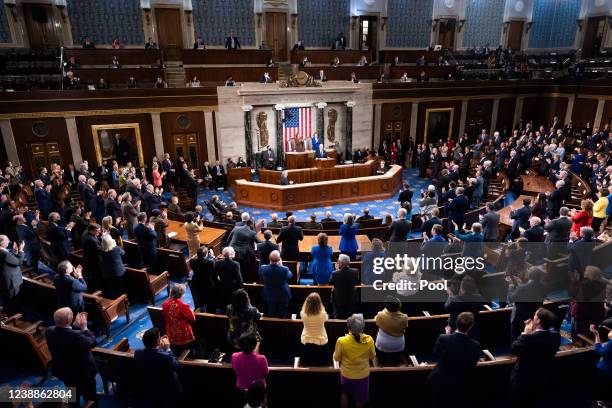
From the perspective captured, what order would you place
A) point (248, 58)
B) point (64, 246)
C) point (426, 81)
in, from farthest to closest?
point (426, 81) → point (248, 58) → point (64, 246)

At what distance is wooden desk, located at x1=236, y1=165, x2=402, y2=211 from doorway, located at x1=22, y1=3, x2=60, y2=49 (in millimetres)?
9349

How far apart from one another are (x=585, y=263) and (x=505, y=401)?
8.78 feet

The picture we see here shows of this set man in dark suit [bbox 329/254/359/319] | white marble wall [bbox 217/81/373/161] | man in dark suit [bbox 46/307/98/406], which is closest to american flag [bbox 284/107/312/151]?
white marble wall [bbox 217/81/373/161]

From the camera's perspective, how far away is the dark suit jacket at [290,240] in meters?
6.16

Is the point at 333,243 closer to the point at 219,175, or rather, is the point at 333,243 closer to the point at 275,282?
the point at 275,282

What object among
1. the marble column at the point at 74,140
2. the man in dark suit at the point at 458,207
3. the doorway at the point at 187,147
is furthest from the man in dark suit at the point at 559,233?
the marble column at the point at 74,140

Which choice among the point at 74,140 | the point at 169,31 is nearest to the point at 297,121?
the point at 169,31

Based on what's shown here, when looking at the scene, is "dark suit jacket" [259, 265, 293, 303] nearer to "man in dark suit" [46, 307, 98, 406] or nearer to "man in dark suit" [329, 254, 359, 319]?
"man in dark suit" [329, 254, 359, 319]

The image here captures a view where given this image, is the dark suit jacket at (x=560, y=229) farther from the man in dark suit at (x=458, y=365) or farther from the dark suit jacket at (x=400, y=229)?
the man in dark suit at (x=458, y=365)

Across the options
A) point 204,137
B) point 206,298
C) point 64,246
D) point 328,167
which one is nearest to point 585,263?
point 206,298

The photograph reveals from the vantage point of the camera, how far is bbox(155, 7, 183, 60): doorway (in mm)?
15773

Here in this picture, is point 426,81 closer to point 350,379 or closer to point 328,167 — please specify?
point 328,167

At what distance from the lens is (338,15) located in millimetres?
18656

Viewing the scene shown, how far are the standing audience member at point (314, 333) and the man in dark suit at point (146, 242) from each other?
363cm
